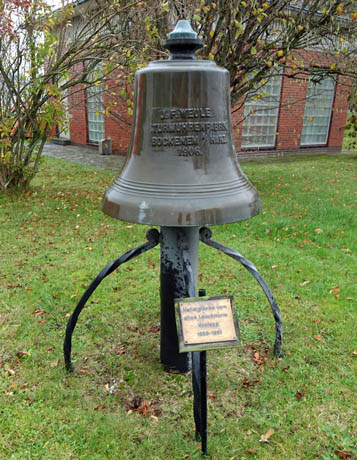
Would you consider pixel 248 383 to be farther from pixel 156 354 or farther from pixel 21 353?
pixel 21 353

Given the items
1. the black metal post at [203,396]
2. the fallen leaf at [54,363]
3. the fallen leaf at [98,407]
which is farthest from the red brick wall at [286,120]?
the black metal post at [203,396]

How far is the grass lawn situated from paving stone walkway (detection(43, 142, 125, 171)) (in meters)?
6.23

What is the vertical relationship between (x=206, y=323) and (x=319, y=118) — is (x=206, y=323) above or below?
below

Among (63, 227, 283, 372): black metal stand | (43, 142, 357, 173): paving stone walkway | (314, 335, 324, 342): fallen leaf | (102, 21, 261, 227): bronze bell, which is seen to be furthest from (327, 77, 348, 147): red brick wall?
(102, 21, 261, 227): bronze bell

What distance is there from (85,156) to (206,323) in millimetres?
12929

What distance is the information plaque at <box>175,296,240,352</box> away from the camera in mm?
2105

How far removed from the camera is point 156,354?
3.37 meters

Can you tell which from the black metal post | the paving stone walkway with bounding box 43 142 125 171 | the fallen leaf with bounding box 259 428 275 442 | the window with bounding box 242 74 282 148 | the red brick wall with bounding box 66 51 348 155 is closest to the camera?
the black metal post

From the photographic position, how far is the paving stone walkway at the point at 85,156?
40.7 feet

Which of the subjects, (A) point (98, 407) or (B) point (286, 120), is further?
(B) point (286, 120)

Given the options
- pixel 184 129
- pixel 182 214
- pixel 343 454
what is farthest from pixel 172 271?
pixel 343 454

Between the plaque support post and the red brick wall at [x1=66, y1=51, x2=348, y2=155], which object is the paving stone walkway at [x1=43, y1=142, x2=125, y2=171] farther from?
the plaque support post

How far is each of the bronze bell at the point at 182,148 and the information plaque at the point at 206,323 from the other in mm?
445

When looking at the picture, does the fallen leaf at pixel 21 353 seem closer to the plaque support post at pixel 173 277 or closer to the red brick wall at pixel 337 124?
the plaque support post at pixel 173 277
